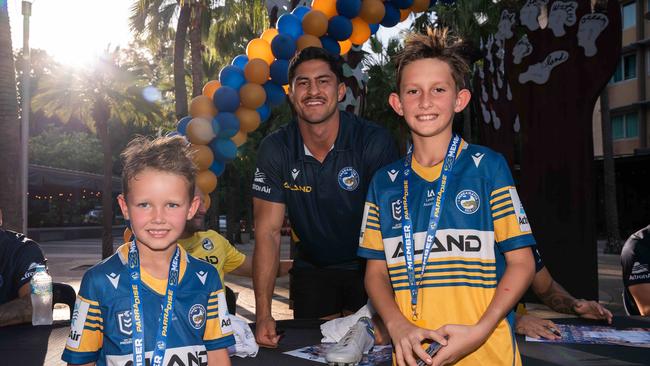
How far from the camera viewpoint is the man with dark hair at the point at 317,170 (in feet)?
10.2

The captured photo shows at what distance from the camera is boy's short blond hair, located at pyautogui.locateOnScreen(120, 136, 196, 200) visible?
6.35ft

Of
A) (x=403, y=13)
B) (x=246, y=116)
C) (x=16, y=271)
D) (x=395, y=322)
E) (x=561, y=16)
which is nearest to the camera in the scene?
(x=395, y=322)

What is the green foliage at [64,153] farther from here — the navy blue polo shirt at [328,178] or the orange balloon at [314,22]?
the navy blue polo shirt at [328,178]

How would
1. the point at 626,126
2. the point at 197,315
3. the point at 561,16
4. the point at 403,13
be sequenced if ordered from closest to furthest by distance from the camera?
the point at 197,315
the point at 403,13
the point at 561,16
the point at 626,126

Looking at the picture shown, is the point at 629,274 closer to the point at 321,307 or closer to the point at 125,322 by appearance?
the point at 321,307

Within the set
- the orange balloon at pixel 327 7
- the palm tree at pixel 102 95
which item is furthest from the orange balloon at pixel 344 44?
the palm tree at pixel 102 95

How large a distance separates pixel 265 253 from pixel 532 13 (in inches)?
250

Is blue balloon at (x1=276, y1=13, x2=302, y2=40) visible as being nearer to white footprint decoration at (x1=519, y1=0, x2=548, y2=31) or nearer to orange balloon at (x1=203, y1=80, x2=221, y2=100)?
orange balloon at (x1=203, y1=80, x2=221, y2=100)

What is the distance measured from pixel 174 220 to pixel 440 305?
883mm

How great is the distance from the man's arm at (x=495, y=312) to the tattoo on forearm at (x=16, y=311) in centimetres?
261

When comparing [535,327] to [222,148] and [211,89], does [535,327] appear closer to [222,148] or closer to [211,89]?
[222,148]

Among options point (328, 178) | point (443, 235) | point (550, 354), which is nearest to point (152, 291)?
point (443, 235)

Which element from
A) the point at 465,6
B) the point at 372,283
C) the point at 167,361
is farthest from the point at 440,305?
the point at 465,6

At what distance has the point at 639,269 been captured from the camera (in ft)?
11.6
